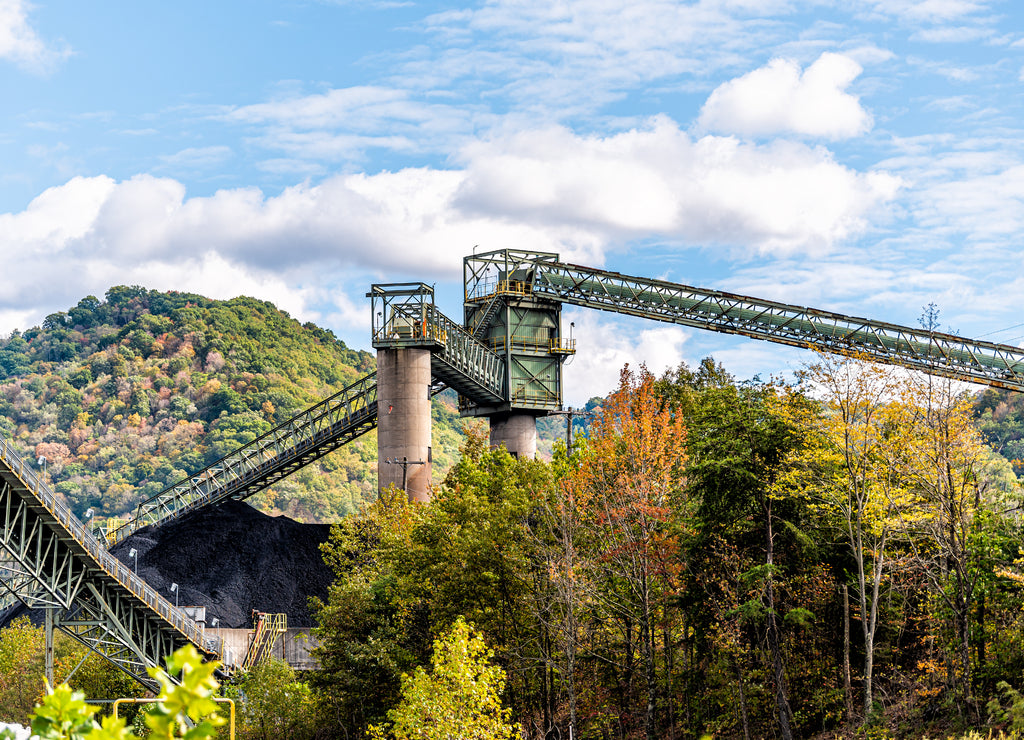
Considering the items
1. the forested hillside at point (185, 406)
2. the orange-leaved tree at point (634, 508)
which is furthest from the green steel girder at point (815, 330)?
the forested hillside at point (185, 406)

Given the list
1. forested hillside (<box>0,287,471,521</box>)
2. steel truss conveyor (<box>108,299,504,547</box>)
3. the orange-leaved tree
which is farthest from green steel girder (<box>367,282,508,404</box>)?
forested hillside (<box>0,287,471,521</box>)

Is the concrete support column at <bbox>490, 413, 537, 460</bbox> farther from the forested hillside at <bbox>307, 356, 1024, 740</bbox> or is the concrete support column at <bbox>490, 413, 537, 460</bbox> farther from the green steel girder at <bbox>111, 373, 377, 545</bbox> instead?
the forested hillside at <bbox>307, 356, 1024, 740</bbox>

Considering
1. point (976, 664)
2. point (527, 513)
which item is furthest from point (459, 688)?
point (976, 664)

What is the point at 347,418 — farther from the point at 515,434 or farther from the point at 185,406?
the point at 185,406

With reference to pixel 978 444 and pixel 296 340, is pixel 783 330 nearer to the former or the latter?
pixel 978 444

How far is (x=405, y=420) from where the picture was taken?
188 feet

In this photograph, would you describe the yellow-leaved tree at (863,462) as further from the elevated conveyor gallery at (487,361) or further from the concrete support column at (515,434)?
the concrete support column at (515,434)

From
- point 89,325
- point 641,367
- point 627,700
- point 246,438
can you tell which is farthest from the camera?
point 89,325

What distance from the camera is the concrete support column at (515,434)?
68.1 meters

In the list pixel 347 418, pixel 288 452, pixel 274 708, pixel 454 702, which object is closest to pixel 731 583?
pixel 454 702

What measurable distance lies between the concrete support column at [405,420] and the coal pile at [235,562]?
334 inches

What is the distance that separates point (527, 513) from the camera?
3841 centimetres

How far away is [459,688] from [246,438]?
11236 centimetres

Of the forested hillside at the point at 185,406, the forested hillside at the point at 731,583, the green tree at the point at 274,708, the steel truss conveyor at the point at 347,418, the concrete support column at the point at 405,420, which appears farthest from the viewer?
the forested hillside at the point at 185,406
